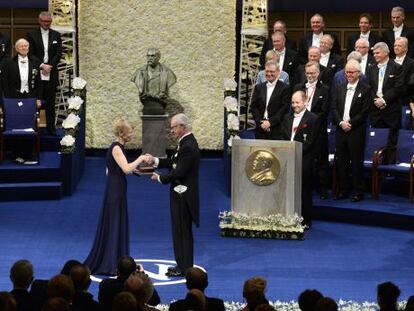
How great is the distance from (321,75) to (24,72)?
436cm

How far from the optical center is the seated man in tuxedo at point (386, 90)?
15289mm

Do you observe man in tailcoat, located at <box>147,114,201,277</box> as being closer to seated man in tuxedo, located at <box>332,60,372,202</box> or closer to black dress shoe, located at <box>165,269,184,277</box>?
black dress shoe, located at <box>165,269,184,277</box>

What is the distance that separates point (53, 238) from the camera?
13.6 meters

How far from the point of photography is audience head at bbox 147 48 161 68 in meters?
17.7

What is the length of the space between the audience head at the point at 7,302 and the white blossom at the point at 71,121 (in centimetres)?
913

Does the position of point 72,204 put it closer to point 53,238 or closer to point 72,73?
point 53,238

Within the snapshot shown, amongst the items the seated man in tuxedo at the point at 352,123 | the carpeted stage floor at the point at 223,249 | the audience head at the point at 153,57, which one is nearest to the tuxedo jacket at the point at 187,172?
the carpeted stage floor at the point at 223,249

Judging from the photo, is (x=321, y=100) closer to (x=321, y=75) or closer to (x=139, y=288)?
(x=321, y=75)

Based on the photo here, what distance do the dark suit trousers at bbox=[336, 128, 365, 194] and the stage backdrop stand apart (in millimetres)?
4426

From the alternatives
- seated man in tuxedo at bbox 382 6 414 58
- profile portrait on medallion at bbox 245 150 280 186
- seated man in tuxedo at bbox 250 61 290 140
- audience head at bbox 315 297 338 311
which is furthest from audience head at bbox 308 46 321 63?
audience head at bbox 315 297 338 311

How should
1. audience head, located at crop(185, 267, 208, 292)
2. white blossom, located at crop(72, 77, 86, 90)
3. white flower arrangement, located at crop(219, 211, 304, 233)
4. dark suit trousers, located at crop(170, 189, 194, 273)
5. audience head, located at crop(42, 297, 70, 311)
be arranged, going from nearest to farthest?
audience head, located at crop(42, 297, 70, 311)
audience head, located at crop(185, 267, 208, 292)
dark suit trousers, located at crop(170, 189, 194, 273)
white flower arrangement, located at crop(219, 211, 304, 233)
white blossom, located at crop(72, 77, 86, 90)

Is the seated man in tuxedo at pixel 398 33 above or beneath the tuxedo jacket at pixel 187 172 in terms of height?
above

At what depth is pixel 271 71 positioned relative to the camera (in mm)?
15000

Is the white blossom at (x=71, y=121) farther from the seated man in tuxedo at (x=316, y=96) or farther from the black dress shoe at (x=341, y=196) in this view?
the black dress shoe at (x=341, y=196)
